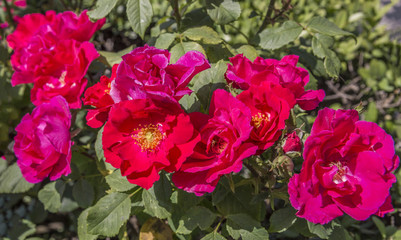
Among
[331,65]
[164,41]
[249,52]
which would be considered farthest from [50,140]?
[331,65]

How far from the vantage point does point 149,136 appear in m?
0.93

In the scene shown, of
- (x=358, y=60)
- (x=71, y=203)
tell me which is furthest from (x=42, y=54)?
(x=358, y=60)

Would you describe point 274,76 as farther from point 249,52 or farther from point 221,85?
point 249,52

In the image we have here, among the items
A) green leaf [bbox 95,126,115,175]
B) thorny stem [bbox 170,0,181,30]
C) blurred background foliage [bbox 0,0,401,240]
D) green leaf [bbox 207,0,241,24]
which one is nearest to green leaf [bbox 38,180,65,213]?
blurred background foliage [bbox 0,0,401,240]

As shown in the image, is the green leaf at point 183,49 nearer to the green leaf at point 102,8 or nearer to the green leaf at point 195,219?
the green leaf at point 102,8

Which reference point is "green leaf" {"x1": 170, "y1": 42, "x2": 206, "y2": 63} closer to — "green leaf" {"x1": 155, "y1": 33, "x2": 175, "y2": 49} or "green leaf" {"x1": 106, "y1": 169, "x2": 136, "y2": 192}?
"green leaf" {"x1": 155, "y1": 33, "x2": 175, "y2": 49}

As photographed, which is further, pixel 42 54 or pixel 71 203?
pixel 71 203

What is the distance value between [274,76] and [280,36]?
561mm

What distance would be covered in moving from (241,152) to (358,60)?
2267 millimetres

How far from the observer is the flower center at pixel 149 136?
3.00ft

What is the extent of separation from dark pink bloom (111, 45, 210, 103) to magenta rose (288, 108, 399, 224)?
1.07 feet

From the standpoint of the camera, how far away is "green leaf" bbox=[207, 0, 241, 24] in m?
1.27

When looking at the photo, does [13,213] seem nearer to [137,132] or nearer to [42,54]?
[42,54]

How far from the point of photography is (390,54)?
8.51 feet
